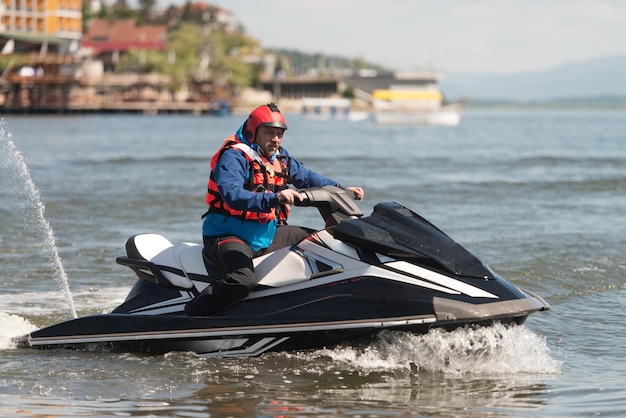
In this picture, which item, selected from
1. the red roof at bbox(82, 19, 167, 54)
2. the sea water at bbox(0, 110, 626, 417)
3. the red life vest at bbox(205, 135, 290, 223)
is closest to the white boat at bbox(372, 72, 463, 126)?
the red roof at bbox(82, 19, 167, 54)

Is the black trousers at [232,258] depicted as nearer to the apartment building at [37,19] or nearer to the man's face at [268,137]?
the man's face at [268,137]

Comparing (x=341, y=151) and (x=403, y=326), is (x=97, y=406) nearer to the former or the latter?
(x=403, y=326)

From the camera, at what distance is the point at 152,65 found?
124875mm

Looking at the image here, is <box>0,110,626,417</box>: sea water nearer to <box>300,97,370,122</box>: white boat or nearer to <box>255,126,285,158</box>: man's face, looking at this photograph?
<box>255,126,285,158</box>: man's face

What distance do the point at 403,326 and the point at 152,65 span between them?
122 m

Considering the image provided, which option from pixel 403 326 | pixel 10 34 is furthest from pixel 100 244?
pixel 10 34

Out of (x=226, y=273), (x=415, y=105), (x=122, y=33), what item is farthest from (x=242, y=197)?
(x=122, y=33)

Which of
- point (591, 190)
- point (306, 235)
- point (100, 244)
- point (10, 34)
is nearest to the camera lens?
point (306, 235)

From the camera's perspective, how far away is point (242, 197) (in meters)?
6.18

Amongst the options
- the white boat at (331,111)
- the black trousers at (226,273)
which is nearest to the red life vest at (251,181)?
the black trousers at (226,273)

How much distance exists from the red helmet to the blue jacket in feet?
0.20

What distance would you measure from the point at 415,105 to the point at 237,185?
102 meters

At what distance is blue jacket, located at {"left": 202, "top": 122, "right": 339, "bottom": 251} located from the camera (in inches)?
243

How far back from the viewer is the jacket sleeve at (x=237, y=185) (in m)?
6.16
